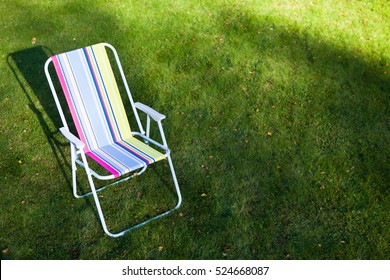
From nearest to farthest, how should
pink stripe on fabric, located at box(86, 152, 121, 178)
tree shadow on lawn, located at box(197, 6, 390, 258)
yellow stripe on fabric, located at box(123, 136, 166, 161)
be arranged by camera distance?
1. pink stripe on fabric, located at box(86, 152, 121, 178)
2. yellow stripe on fabric, located at box(123, 136, 166, 161)
3. tree shadow on lawn, located at box(197, 6, 390, 258)

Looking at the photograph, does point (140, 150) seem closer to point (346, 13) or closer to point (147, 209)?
point (147, 209)

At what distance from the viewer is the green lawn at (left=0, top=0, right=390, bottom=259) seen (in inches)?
181

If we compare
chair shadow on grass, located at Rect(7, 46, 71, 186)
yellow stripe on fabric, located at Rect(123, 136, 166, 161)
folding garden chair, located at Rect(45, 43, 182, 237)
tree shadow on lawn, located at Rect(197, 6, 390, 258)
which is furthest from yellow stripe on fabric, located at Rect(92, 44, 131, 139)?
tree shadow on lawn, located at Rect(197, 6, 390, 258)

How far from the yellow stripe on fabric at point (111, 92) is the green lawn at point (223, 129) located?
1.74 feet

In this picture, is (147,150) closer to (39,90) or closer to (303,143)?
(303,143)

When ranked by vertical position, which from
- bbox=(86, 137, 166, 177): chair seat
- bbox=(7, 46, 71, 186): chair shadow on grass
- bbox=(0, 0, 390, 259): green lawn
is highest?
bbox=(86, 137, 166, 177): chair seat

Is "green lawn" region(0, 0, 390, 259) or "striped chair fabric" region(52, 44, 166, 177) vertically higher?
"striped chair fabric" region(52, 44, 166, 177)

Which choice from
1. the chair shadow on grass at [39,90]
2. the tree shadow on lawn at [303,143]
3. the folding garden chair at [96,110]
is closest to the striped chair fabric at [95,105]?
the folding garden chair at [96,110]

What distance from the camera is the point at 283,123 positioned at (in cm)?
602

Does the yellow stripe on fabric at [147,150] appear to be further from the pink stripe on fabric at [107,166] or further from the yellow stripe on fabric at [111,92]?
the pink stripe on fabric at [107,166]

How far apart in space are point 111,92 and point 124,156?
655mm

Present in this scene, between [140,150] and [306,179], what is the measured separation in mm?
1579

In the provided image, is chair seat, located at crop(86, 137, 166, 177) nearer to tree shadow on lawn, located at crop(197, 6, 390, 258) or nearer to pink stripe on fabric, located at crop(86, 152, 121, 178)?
pink stripe on fabric, located at crop(86, 152, 121, 178)
